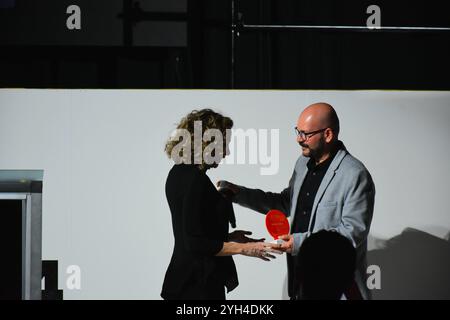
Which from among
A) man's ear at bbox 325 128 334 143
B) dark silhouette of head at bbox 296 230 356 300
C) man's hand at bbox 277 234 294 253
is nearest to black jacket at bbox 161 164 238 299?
man's hand at bbox 277 234 294 253

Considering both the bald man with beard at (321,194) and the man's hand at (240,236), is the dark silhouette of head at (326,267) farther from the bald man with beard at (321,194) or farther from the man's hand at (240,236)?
the man's hand at (240,236)

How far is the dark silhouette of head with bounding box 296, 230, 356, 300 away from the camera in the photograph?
5.06ft

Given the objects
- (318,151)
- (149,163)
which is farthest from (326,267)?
(149,163)

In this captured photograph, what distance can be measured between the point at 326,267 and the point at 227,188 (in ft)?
6.89

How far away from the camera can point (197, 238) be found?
3.40 meters

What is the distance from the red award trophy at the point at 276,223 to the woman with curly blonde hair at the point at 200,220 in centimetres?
8

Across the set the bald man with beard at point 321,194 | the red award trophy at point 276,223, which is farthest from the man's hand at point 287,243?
the red award trophy at point 276,223

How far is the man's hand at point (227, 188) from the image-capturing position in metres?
3.62

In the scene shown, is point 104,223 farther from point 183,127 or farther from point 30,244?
point 183,127

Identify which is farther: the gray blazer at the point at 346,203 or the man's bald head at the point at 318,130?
the man's bald head at the point at 318,130

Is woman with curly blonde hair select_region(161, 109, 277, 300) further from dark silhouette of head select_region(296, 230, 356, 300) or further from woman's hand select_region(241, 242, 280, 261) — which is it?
dark silhouette of head select_region(296, 230, 356, 300)

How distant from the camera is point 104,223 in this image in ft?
11.9
